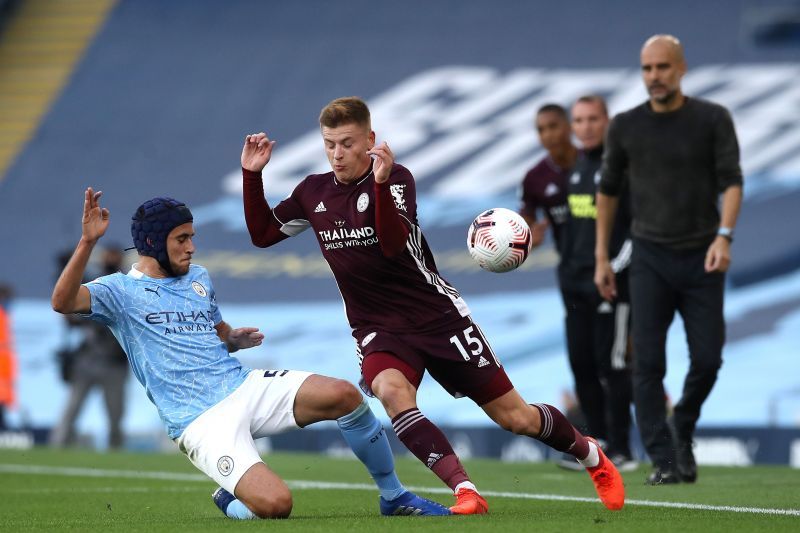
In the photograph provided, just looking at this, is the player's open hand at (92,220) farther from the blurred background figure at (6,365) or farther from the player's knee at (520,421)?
the blurred background figure at (6,365)

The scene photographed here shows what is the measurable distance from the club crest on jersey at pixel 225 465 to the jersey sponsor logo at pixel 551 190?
4.32 meters

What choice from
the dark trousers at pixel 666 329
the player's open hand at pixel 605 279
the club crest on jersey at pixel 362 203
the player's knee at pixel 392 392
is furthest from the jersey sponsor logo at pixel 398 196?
the player's open hand at pixel 605 279

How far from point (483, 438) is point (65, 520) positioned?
770 centimetres

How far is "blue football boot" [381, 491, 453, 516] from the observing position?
5773 mm

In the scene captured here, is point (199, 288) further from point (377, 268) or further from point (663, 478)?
point (663, 478)

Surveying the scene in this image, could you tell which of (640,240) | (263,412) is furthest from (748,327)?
(263,412)

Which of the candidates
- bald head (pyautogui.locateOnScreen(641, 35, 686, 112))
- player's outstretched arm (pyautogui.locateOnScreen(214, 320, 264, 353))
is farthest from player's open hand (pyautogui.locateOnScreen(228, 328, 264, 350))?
bald head (pyautogui.locateOnScreen(641, 35, 686, 112))

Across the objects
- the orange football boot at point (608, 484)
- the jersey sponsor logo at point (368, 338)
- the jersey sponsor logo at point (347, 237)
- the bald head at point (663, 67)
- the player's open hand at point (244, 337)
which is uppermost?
the bald head at point (663, 67)

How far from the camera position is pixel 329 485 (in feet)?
27.4

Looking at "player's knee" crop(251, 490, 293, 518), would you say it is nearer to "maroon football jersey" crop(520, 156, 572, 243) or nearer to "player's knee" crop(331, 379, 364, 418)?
"player's knee" crop(331, 379, 364, 418)

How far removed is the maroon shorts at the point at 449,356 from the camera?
19.4 feet

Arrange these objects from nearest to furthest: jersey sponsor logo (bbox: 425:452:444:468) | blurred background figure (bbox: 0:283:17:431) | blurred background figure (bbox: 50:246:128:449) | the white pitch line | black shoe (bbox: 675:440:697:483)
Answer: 1. jersey sponsor logo (bbox: 425:452:444:468)
2. the white pitch line
3. black shoe (bbox: 675:440:697:483)
4. blurred background figure (bbox: 50:246:128:449)
5. blurred background figure (bbox: 0:283:17:431)

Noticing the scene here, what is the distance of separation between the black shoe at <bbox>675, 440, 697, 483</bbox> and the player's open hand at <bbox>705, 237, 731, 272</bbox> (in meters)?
1.10

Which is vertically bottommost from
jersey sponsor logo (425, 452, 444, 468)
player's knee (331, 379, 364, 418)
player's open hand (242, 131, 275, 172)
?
jersey sponsor logo (425, 452, 444, 468)
